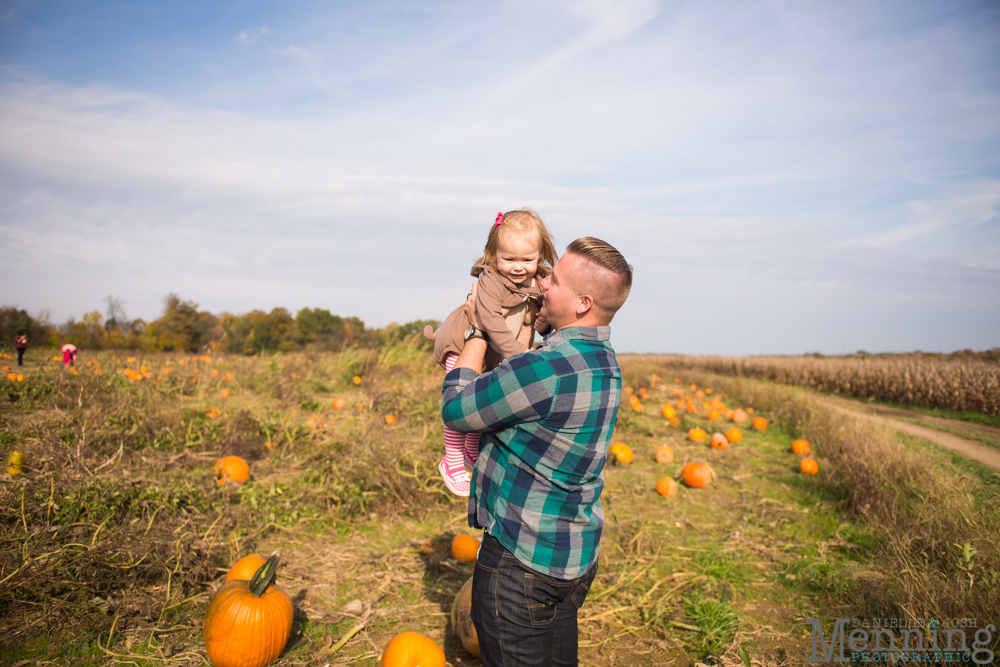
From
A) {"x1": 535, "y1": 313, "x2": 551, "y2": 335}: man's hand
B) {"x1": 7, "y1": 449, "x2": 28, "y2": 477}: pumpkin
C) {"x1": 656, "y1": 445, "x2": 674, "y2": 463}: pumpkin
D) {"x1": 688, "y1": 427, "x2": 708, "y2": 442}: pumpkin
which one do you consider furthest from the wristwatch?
{"x1": 688, "y1": 427, "x2": 708, "y2": 442}: pumpkin

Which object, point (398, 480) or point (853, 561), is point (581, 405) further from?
point (853, 561)

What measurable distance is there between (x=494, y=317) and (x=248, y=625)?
7.82 feet

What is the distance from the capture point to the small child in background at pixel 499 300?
104 inches

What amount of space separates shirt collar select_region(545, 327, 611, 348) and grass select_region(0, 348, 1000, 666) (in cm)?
254

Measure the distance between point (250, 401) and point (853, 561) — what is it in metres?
9.00

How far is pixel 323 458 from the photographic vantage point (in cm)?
602

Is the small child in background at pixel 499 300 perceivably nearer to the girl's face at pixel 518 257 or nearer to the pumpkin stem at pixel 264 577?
the girl's face at pixel 518 257

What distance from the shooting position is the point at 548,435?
1.94 m

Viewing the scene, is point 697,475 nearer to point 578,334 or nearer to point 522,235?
point 522,235

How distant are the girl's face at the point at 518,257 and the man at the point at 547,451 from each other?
77 cm

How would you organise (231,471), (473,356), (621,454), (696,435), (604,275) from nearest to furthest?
1. (604,275)
2. (473,356)
3. (231,471)
4. (621,454)
5. (696,435)

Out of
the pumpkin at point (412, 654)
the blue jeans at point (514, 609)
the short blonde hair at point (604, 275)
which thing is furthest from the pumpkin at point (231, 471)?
the short blonde hair at point (604, 275)

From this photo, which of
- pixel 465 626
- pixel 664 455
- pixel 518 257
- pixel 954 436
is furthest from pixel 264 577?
pixel 954 436

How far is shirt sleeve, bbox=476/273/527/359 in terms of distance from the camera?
256 cm
